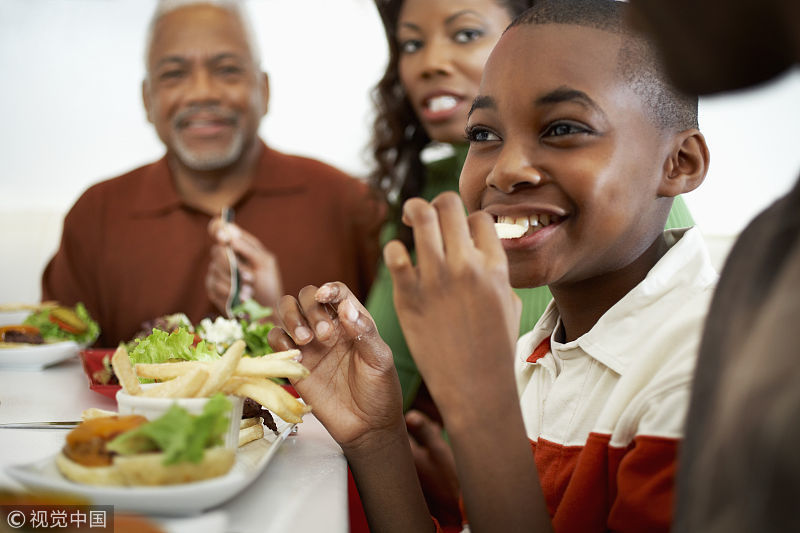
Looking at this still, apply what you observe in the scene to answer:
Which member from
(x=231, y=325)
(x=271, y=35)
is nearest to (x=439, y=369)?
(x=231, y=325)

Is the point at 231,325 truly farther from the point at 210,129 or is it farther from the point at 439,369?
the point at 210,129

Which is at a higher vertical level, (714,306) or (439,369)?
(714,306)

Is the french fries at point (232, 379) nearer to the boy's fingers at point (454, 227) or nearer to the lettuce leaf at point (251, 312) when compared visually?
the boy's fingers at point (454, 227)

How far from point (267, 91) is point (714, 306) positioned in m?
3.08

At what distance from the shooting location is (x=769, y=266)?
0.49 m

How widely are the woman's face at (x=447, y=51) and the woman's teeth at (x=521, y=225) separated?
3.93 ft

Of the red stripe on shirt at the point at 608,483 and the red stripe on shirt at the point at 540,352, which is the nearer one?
the red stripe on shirt at the point at 608,483

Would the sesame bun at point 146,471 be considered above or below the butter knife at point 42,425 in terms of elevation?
above

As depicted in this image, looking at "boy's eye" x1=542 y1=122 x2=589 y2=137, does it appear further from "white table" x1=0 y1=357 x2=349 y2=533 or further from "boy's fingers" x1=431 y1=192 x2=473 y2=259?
"white table" x1=0 y1=357 x2=349 y2=533

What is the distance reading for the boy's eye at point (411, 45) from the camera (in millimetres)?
2236

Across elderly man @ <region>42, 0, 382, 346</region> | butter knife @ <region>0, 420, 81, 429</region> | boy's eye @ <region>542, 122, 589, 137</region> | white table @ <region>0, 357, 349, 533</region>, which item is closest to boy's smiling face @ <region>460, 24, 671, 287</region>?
boy's eye @ <region>542, 122, 589, 137</region>

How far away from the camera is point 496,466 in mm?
758

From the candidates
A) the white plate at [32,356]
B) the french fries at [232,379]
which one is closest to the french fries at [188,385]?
the french fries at [232,379]

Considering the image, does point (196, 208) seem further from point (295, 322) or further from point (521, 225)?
point (521, 225)
